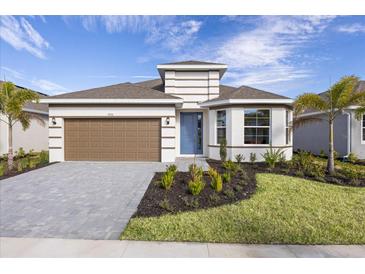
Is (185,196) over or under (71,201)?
over

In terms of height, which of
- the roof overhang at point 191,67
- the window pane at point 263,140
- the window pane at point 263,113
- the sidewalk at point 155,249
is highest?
the roof overhang at point 191,67

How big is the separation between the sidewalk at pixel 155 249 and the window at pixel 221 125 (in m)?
7.66

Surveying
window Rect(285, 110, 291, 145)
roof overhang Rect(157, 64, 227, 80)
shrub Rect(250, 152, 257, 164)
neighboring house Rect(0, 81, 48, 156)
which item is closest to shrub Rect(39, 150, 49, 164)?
neighboring house Rect(0, 81, 48, 156)

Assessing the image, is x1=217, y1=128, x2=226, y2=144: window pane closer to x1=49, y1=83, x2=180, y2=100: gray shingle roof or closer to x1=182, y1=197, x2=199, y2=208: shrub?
x1=49, y1=83, x2=180, y2=100: gray shingle roof

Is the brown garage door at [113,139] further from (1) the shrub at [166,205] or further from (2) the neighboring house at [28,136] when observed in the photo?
(1) the shrub at [166,205]

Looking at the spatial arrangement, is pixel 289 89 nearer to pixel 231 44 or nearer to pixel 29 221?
pixel 231 44

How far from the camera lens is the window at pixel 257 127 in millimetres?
10469

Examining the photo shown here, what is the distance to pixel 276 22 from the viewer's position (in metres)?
7.54

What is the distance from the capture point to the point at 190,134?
39.7 feet

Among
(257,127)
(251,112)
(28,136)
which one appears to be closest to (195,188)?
(257,127)

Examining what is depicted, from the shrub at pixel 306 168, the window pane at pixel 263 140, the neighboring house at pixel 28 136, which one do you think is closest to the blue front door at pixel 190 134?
the window pane at pixel 263 140

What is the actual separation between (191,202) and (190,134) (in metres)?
7.29

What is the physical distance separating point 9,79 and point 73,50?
314cm

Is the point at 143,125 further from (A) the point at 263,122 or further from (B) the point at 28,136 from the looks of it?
(B) the point at 28,136
